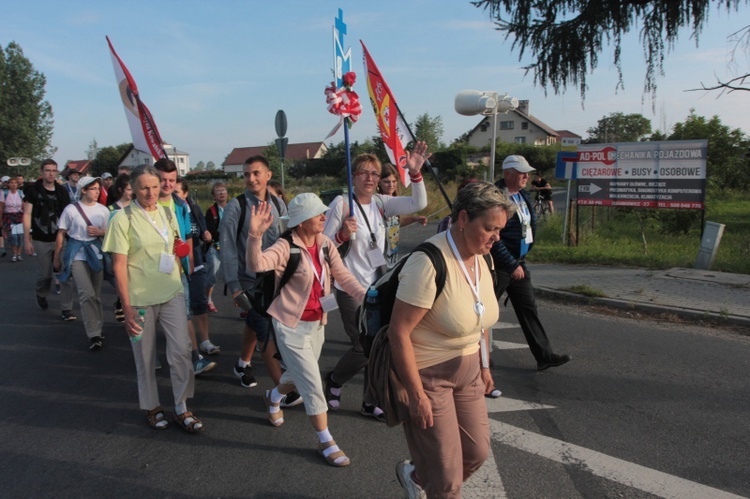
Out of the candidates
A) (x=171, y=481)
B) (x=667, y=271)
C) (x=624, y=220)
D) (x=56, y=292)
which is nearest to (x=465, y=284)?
(x=171, y=481)

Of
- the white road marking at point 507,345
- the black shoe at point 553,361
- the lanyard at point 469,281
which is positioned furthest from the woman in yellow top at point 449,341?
the white road marking at point 507,345

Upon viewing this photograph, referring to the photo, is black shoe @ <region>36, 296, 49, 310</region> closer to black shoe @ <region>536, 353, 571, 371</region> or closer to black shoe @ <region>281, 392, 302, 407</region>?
black shoe @ <region>281, 392, 302, 407</region>

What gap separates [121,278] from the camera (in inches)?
143

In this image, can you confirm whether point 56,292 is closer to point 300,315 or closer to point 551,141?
point 300,315

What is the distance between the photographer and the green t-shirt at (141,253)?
12.1 ft

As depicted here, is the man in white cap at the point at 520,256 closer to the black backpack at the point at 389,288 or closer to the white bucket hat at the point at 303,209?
the white bucket hat at the point at 303,209

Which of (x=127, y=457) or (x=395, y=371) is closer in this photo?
(x=395, y=371)

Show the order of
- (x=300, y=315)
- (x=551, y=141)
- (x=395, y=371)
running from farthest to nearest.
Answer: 1. (x=551, y=141)
2. (x=300, y=315)
3. (x=395, y=371)

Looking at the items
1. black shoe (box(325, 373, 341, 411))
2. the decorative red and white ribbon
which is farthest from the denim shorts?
the decorative red and white ribbon

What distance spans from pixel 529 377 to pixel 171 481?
3053 millimetres

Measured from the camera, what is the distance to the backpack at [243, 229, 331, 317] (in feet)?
11.3

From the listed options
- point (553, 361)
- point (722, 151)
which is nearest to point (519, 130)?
point (722, 151)

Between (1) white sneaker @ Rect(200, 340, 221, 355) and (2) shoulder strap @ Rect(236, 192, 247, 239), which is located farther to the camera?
(1) white sneaker @ Rect(200, 340, 221, 355)

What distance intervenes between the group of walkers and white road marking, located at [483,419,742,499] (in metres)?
0.73
